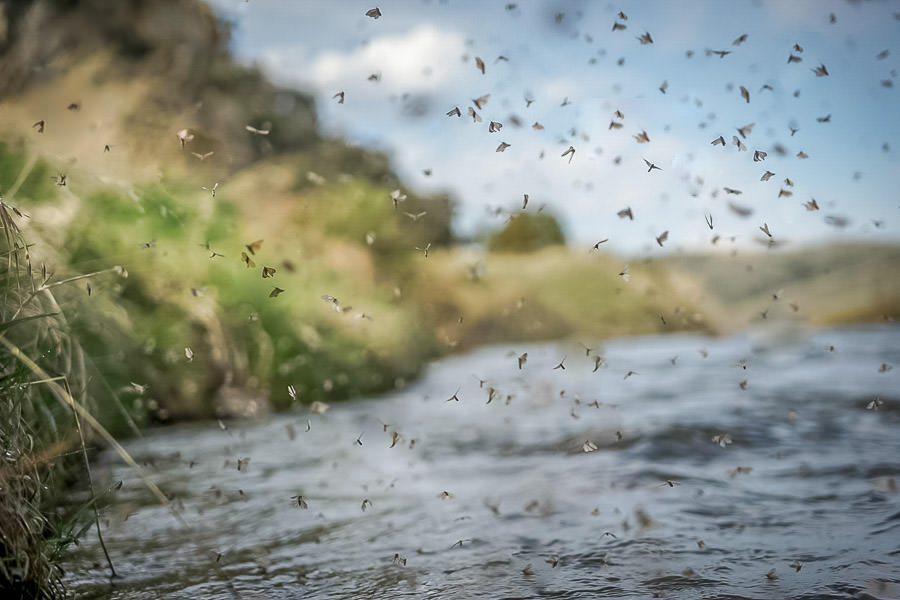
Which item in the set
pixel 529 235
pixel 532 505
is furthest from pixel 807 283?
pixel 532 505

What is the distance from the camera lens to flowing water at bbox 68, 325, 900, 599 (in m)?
2.83

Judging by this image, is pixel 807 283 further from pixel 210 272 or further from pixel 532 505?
pixel 532 505

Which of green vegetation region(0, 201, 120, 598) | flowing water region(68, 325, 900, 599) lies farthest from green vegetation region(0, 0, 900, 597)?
flowing water region(68, 325, 900, 599)

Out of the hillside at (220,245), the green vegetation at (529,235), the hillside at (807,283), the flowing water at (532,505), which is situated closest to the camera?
the flowing water at (532,505)

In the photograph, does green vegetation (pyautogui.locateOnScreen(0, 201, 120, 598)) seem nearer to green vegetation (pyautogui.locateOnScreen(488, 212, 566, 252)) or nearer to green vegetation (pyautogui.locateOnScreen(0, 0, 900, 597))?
green vegetation (pyautogui.locateOnScreen(0, 0, 900, 597))

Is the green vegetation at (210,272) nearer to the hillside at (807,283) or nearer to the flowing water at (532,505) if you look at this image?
the hillside at (807,283)

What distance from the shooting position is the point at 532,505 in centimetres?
390

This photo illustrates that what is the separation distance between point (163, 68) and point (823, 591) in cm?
1855

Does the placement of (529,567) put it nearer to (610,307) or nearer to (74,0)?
(610,307)

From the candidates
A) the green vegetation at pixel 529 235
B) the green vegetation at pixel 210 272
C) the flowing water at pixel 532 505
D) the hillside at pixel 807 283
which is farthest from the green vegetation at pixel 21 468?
the green vegetation at pixel 529 235

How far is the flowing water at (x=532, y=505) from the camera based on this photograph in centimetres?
283

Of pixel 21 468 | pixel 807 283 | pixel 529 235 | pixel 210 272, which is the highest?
pixel 21 468

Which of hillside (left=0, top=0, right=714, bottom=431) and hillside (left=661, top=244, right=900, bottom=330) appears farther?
hillside (left=661, top=244, right=900, bottom=330)

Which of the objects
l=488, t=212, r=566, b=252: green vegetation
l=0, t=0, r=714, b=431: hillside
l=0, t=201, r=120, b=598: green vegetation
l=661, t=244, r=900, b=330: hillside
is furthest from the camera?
l=488, t=212, r=566, b=252: green vegetation
